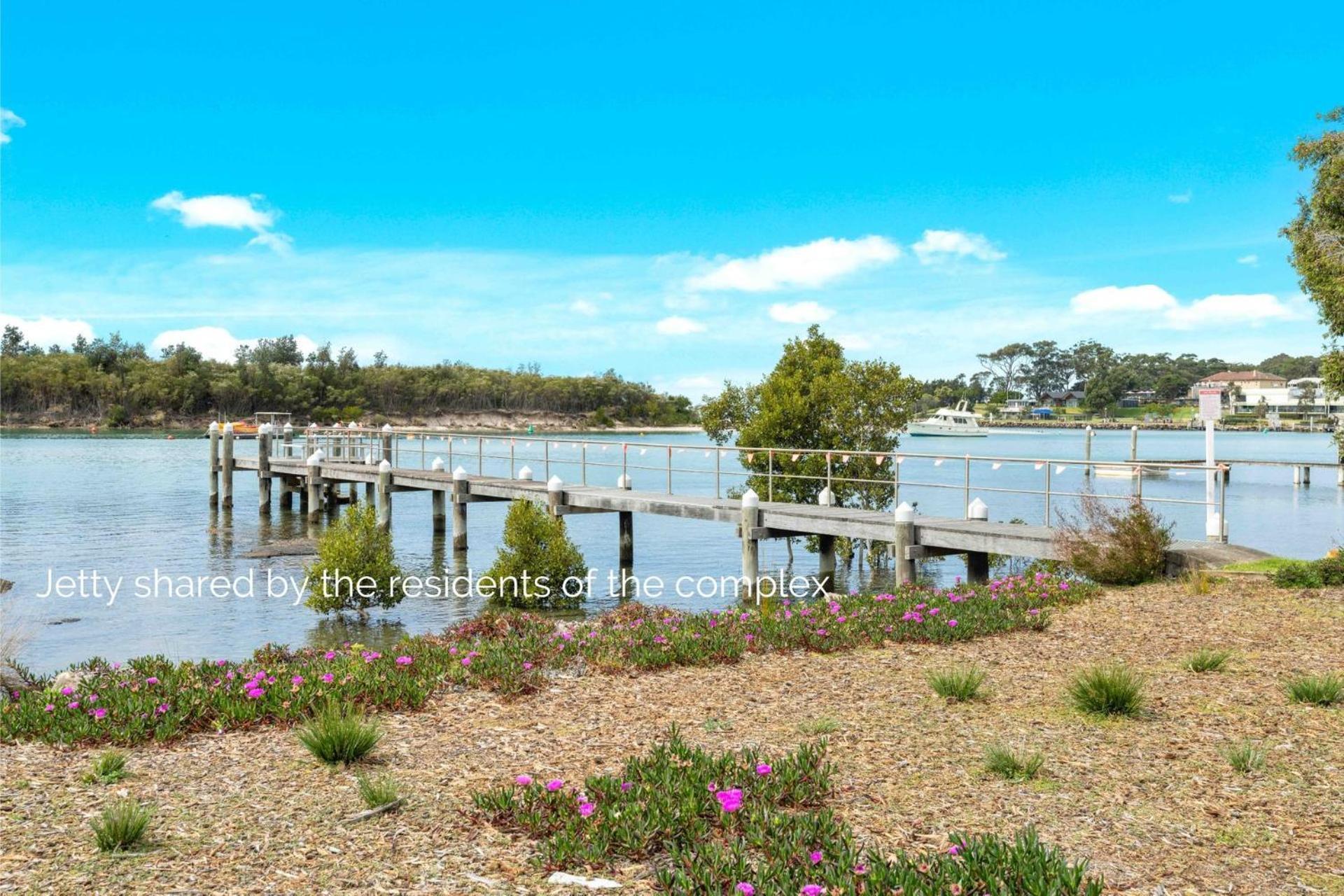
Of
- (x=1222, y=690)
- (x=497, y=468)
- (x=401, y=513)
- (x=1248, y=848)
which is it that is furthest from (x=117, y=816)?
(x=497, y=468)

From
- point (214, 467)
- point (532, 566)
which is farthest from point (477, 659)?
point (214, 467)

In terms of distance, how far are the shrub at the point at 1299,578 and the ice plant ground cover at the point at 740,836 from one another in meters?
7.95

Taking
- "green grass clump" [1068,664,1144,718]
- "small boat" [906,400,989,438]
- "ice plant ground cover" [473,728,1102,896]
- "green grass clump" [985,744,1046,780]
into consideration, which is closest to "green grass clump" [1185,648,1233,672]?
"green grass clump" [1068,664,1144,718]

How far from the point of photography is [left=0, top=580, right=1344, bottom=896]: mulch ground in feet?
14.4

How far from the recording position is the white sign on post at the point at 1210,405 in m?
14.1

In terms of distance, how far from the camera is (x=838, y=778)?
5.44 meters

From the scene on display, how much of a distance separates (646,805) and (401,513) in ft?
117

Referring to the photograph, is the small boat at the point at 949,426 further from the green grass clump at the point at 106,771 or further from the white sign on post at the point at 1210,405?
the green grass clump at the point at 106,771

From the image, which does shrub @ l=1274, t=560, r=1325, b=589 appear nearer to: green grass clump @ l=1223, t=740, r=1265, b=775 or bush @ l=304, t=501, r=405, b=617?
green grass clump @ l=1223, t=740, r=1265, b=775

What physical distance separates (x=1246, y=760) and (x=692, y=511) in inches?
539

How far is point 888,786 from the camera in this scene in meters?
5.36

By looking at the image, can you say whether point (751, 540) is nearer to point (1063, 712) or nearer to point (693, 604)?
point (693, 604)

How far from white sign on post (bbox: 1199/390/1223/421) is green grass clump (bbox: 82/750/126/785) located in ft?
43.7

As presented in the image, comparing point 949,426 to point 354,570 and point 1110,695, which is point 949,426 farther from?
point 1110,695
